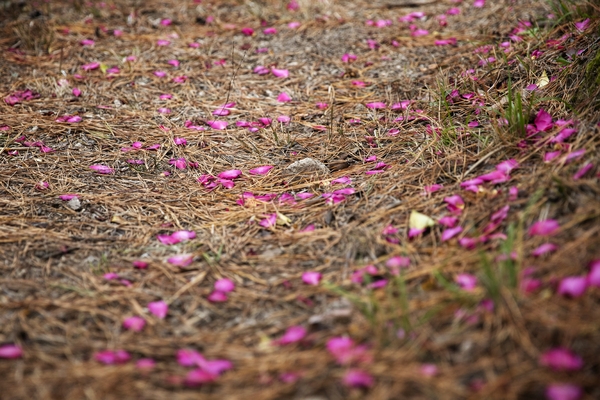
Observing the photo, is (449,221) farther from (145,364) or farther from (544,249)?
(145,364)

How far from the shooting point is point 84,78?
307 cm

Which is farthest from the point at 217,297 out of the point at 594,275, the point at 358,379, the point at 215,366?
the point at 594,275

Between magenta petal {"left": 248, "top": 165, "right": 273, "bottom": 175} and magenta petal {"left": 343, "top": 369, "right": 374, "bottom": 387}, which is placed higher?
magenta petal {"left": 343, "top": 369, "right": 374, "bottom": 387}

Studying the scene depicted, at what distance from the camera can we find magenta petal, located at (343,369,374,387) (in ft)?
4.08

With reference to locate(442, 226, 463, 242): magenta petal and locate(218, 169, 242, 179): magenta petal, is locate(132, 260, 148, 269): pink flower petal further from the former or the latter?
locate(442, 226, 463, 242): magenta petal

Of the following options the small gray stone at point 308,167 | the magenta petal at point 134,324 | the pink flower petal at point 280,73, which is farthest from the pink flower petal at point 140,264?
the pink flower petal at point 280,73

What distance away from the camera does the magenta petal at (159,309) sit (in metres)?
1.54

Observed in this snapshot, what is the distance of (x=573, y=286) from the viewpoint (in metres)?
1.30

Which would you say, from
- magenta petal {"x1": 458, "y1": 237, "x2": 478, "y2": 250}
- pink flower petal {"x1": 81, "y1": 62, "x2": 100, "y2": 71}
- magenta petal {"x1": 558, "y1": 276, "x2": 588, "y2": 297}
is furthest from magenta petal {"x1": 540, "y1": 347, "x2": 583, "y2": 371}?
pink flower petal {"x1": 81, "y1": 62, "x2": 100, "y2": 71}

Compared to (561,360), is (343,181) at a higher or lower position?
lower

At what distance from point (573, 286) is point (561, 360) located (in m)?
0.21

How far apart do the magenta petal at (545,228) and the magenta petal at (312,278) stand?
65cm

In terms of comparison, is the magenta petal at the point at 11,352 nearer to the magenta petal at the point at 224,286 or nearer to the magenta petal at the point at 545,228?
the magenta petal at the point at 224,286

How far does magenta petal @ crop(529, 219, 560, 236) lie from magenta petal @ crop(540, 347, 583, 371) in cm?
41
